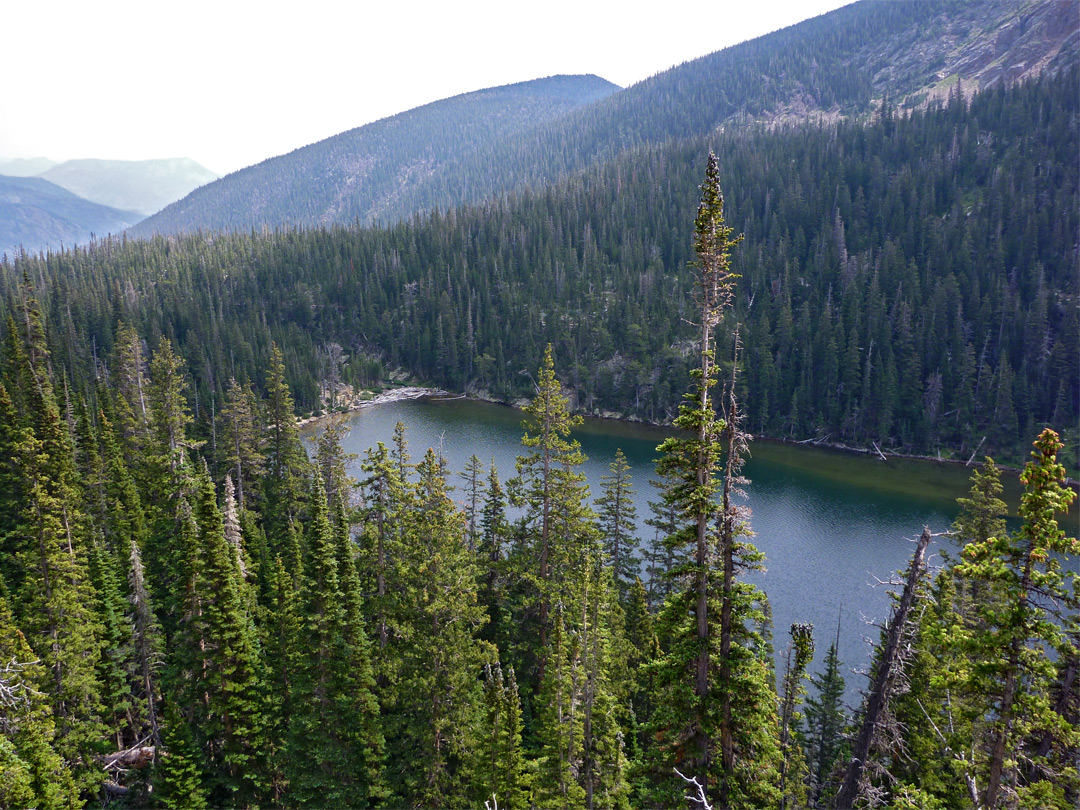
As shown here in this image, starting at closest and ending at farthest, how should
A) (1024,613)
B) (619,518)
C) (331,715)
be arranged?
(1024,613) < (331,715) < (619,518)

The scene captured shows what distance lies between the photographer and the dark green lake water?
4697 cm

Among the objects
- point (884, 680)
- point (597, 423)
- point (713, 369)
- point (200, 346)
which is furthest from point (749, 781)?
point (200, 346)

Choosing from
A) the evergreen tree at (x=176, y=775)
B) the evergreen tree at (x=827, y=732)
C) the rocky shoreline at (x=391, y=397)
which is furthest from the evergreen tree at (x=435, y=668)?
the rocky shoreline at (x=391, y=397)

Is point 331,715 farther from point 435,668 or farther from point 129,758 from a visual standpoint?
point 129,758

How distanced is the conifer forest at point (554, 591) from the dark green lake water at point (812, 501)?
3071 millimetres

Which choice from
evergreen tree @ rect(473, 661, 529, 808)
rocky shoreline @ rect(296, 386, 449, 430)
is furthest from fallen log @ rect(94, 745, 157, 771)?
rocky shoreline @ rect(296, 386, 449, 430)

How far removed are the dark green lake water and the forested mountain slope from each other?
13925 mm

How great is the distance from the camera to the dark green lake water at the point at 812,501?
47.0 metres

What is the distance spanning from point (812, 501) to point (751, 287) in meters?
76.5

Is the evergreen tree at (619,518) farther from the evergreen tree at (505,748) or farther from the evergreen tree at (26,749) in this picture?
the evergreen tree at (26,749)

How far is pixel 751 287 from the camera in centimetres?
13525

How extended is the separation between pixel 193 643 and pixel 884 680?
25630 mm

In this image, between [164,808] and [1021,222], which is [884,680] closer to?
[164,808]

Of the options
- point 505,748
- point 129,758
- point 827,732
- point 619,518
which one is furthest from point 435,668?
point 619,518
